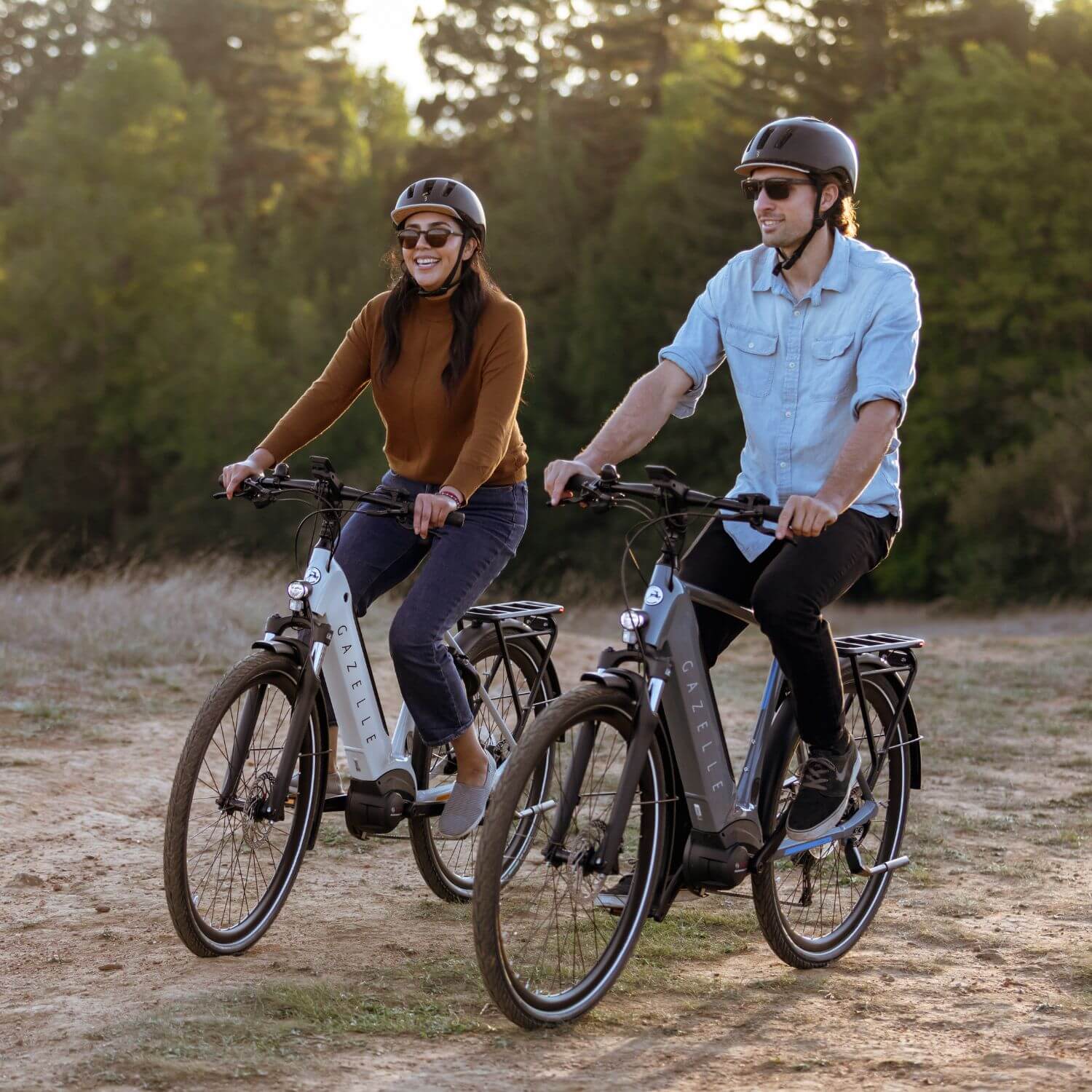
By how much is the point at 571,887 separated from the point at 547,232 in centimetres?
3610

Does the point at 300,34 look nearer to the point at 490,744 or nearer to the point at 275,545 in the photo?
the point at 275,545

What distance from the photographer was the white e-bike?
164 inches

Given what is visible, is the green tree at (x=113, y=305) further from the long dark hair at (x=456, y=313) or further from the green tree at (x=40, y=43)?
the long dark hair at (x=456, y=313)

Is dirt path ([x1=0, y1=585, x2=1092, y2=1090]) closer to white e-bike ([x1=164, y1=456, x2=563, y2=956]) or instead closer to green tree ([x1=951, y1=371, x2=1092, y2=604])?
white e-bike ([x1=164, y1=456, x2=563, y2=956])

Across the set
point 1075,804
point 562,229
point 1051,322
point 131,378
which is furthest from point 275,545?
point 1075,804

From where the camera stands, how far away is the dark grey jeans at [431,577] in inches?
178

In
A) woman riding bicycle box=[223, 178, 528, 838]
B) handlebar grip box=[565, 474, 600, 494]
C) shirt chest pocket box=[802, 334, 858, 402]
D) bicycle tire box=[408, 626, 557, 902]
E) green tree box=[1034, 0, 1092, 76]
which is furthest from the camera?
green tree box=[1034, 0, 1092, 76]

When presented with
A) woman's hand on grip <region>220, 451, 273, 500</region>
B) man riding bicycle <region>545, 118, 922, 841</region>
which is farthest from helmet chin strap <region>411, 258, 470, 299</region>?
man riding bicycle <region>545, 118, 922, 841</region>

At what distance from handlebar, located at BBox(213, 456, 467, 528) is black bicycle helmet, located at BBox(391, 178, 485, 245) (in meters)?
0.84

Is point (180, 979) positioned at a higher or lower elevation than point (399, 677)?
lower

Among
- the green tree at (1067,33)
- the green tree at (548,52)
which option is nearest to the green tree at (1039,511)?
the green tree at (1067,33)

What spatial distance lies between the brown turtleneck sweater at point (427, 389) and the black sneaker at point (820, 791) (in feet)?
4.17

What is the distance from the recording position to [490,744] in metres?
5.07

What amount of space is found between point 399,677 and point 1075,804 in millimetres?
3539
